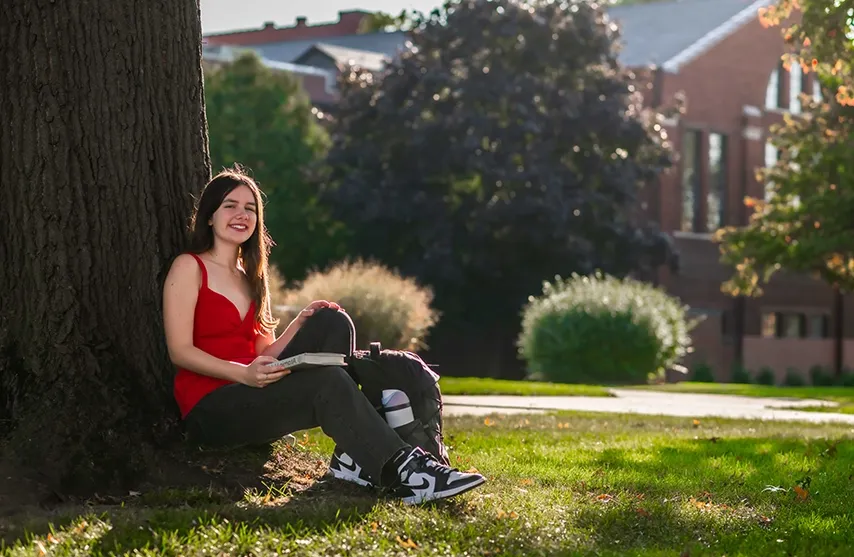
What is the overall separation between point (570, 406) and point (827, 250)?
1413cm

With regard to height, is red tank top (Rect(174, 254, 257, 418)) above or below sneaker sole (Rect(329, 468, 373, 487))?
above

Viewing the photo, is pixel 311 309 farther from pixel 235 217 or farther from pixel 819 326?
pixel 819 326

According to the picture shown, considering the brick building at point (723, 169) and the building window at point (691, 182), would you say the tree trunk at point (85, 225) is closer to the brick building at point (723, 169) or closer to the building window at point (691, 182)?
the brick building at point (723, 169)

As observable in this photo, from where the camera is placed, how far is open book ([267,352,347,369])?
6.30 metres

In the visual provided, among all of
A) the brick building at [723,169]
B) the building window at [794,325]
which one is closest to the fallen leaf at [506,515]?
the brick building at [723,169]

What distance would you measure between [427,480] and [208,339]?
1.21 meters

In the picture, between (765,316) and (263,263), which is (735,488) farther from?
(765,316)

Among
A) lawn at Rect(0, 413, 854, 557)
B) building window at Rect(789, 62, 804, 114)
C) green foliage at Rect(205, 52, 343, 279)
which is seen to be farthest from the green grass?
building window at Rect(789, 62, 804, 114)

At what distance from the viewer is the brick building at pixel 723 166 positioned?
3959 cm

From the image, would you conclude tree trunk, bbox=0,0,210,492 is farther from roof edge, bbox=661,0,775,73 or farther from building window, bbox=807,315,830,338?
building window, bbox=807,315,830,338

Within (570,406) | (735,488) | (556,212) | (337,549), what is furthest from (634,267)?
(337,549)

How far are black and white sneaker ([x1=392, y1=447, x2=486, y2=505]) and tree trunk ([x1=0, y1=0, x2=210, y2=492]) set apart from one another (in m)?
1.12

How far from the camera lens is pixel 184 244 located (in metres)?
7.10

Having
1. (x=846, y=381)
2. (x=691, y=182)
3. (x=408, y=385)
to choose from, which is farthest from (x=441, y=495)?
(x=691, y=182)
